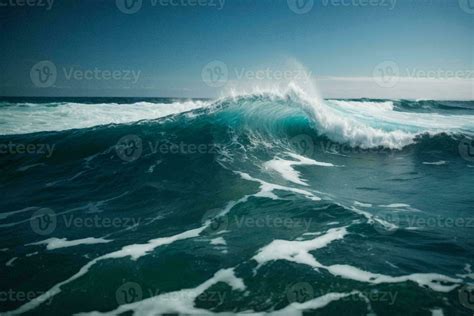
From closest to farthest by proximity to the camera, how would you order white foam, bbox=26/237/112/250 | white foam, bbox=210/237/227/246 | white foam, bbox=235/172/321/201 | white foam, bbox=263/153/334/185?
1. white foam, bbox=210/237/227/246
2. white foam, bbox=26/237/112/250
3. white foam, bbox=235/172/321/201
4. white foam, bbox=263/153/334/185

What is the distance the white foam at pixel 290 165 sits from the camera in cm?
999

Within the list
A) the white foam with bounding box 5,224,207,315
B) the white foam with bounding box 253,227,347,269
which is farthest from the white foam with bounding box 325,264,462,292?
the white foam with bounding box 5,224,207,315

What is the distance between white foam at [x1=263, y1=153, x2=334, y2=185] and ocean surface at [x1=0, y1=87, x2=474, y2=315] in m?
0.11

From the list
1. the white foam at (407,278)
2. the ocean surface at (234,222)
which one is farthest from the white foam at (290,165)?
the white foam at (407,278)

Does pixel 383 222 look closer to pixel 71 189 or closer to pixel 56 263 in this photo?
pixel 56 263

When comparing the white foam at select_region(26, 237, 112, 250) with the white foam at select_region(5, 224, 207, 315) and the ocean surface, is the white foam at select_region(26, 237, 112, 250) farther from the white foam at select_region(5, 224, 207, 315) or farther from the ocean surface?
the white foam at select_region(5, 224, 207, 315)

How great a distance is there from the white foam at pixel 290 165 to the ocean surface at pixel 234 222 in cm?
11

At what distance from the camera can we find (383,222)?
6.51 m

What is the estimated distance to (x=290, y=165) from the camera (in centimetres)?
1139

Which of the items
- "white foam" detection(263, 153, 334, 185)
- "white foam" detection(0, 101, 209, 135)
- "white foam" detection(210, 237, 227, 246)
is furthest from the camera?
"white foam" detection(0, 101, 209, 135)

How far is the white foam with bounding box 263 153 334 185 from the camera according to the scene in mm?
9992

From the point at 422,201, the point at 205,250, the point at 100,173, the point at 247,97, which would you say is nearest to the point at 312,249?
the point at 205,250

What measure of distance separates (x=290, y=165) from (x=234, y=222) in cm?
516

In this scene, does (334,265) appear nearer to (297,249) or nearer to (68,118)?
(297,249)
